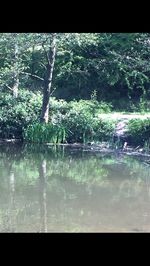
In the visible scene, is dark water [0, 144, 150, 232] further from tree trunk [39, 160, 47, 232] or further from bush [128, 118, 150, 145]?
bush [128, 118, 150, 145]

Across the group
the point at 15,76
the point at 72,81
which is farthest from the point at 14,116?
the point at 72,81

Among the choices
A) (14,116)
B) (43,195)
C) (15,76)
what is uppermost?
(15,76)

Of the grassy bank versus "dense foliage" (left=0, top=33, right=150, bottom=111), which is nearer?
the grassy bank

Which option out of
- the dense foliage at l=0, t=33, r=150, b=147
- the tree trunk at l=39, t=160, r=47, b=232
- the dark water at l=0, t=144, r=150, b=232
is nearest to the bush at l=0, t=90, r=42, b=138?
the dense foliage at l=0, t=33, r=150, b=147

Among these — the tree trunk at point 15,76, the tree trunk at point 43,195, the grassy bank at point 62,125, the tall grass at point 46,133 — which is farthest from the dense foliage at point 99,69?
the tree trunk at point 43,195

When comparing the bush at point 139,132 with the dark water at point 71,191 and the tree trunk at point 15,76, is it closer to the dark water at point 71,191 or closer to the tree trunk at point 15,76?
the dark water at point 71,191

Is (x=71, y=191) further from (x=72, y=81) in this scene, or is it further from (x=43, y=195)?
(x=72, y=81)

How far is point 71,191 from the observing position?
10.5 meters

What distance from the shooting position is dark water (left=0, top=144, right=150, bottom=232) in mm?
7957
